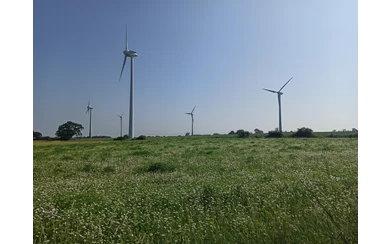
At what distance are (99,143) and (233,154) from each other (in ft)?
4.61

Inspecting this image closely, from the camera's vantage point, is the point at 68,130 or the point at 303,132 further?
the point at 303,132

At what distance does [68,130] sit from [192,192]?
3.23 feet

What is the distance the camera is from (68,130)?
1556mm

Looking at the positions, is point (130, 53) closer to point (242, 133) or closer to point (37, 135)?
point (37, 135)

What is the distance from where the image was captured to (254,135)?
6.64ft

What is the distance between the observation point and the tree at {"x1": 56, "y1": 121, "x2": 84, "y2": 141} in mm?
1526

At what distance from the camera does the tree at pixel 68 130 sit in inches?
60.1

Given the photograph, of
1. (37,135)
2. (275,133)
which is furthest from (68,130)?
(275,133)

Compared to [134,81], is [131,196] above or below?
below

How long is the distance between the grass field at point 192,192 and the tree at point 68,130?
0.29 feet

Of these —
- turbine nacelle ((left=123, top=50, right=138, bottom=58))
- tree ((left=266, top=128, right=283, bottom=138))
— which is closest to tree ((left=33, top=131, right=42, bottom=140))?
turbine nacelle ((left=123, top=50, right=138, bottom=58))

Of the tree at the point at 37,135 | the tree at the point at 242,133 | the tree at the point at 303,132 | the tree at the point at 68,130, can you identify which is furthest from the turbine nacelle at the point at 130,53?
the tree at the point at 303,132
